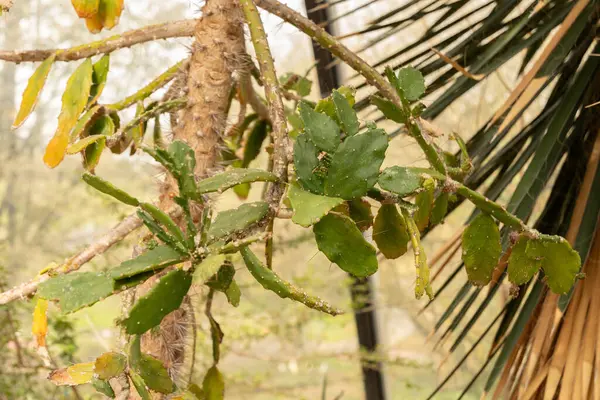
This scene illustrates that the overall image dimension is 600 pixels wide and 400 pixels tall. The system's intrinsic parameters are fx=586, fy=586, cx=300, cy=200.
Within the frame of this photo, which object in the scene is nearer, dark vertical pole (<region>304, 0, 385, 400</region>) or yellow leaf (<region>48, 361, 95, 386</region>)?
yellow leaf (<region>48, 361, 95, 386</region>)

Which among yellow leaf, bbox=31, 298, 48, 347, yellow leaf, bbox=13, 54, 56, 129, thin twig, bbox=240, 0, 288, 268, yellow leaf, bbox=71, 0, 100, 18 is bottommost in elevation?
yellow leaf, bbox=31, 298, 48, 347

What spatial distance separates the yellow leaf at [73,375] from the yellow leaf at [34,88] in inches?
11.5

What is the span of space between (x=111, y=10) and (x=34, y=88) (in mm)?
143

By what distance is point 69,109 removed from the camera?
1.97 feet

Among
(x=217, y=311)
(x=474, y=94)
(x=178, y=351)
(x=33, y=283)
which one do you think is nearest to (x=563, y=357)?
(x=178, y=351)

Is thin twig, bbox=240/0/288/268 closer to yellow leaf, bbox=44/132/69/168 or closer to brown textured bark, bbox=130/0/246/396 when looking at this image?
brown textured bark, bbox=130/0/246/396

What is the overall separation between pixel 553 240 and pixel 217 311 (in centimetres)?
109

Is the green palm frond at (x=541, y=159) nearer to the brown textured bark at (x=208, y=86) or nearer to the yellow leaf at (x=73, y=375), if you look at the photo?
the brown textured bark at (x=208, y=86)

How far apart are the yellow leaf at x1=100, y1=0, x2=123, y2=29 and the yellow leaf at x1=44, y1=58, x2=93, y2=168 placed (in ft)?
0.24

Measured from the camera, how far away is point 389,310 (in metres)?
1.99

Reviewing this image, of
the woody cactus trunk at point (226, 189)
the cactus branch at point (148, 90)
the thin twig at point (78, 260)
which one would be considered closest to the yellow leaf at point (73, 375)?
the woody cactus trunk at point (226, 189)

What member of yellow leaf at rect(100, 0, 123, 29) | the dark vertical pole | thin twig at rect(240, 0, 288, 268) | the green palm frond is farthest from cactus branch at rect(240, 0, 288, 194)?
the dark vertical pole

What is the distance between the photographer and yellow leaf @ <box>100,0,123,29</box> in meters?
0.55

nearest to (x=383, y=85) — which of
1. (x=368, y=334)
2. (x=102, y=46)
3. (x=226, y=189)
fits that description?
(x=226, y=189)
